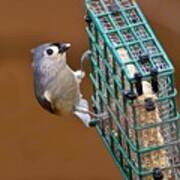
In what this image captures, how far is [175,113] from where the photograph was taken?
370cm

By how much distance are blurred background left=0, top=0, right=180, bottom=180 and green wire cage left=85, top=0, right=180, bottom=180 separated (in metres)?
1.59

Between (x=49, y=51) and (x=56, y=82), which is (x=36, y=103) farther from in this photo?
(x=49, y=51)

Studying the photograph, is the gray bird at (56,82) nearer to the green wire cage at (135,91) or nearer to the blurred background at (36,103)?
the green wire cage at (135,91)

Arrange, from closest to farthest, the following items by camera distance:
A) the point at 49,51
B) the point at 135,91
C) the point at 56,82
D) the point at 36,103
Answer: the point at 135,91 < the point at 49,51 < the point at 56,82 < the point at 36,103

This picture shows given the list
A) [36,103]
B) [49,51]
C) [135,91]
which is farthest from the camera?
[36,103]

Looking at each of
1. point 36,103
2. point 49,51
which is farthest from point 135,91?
point 36,103

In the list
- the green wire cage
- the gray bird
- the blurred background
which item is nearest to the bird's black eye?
the gray bird

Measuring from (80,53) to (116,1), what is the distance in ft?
5.49

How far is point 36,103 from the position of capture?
5754mm

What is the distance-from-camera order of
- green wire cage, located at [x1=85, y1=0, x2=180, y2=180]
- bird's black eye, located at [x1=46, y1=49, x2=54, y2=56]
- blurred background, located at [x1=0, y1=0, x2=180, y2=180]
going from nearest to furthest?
1. green wire cage, located at [x1=85, y1=0, x2=180, y2=180]
2. bird's black eye, located at [x1=46, y1=49, x2=54, y2=56]
3. blurred background, located at [x1=0, y1=0, x2=180, y2=180]

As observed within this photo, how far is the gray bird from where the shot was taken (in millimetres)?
3957

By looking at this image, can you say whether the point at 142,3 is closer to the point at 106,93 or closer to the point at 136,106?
the point at 106,93

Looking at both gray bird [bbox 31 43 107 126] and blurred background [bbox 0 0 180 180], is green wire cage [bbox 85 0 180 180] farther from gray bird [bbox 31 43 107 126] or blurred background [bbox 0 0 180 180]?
blurred background [bbox 0 0 180 180]

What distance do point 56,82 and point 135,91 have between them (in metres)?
0.53
